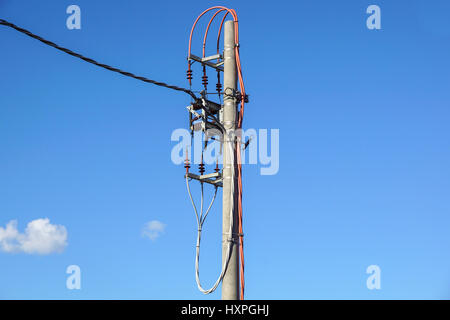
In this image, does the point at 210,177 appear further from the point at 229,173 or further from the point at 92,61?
the point at 92,61

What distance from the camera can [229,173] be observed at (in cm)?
1229

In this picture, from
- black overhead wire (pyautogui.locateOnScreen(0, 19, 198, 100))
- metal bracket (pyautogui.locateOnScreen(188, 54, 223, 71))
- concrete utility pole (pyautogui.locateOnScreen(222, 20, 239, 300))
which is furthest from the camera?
metal bracket (pyautogui.locateOnScreen(188, 54, 223, 71))

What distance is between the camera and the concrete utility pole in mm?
11797

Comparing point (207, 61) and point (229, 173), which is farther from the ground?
point (207, 61)

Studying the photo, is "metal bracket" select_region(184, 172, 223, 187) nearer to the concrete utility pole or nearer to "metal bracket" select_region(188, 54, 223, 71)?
the concrete utility pole

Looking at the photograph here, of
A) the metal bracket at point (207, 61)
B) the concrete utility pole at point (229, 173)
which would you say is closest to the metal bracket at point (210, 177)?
the concrete utility pole at point (229, 173)

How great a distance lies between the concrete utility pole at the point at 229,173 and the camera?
1180 centimetres

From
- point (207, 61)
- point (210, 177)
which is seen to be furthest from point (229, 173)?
point (207, 61)

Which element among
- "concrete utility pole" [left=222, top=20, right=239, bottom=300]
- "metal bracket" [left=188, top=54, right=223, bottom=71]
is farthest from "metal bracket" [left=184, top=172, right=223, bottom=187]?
"metal bracket" [left=188, top=54, right=223, bottom=71]
